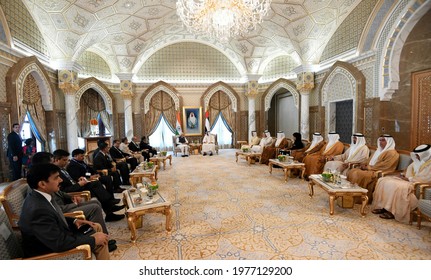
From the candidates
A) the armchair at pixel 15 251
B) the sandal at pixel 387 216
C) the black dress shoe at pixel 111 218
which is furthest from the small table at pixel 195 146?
the armchair at pixel 15 251

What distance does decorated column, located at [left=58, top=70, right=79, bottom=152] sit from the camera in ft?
24.6

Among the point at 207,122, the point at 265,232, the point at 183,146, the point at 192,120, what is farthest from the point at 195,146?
the point at 265,232

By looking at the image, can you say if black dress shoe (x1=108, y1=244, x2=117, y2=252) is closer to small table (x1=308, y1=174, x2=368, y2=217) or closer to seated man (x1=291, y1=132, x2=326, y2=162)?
small table (x1=308, y1=174, x2=368, y2=217)

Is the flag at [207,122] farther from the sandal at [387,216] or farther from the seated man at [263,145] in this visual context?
the sandal at [387,216]

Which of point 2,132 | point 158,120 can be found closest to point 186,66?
point 158,120

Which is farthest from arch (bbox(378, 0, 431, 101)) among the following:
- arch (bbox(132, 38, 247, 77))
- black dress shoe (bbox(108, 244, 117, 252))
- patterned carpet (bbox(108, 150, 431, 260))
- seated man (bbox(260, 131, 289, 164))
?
black dress shoe (bbox(108, 244, 117, 252))

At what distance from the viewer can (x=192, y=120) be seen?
36.2 ft

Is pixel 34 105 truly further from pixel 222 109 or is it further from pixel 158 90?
pixel 222 109

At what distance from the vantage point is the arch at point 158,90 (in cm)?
1059

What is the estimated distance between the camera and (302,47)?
8.69m

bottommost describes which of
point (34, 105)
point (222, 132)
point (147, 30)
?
point (222, 132)

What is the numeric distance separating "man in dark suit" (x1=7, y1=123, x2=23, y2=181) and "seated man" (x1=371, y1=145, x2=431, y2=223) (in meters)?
6.70

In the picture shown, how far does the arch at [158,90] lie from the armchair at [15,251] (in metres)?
9.20

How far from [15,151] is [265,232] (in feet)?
17.2
